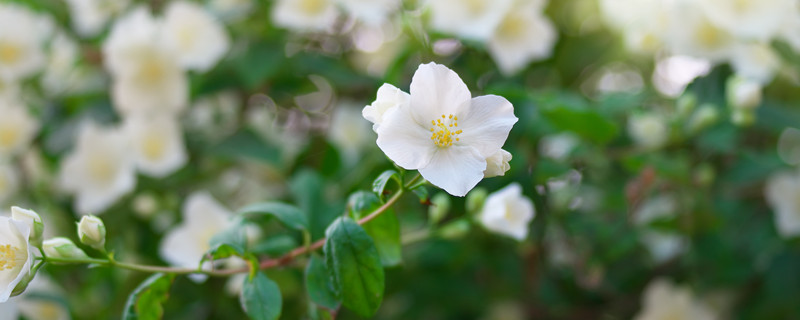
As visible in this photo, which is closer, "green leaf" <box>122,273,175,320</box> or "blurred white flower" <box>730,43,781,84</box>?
"green leaf" <box>122,273,175,320</box>

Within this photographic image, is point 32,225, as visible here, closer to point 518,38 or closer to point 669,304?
point 518,38

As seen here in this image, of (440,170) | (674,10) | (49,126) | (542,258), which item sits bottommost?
(542,258)

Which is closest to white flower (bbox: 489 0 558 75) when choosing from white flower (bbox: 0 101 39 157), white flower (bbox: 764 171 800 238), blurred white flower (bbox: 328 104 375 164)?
blurred white flower (bbox: 328 104 375 164)

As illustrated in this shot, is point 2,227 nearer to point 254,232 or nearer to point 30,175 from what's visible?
point 254,232

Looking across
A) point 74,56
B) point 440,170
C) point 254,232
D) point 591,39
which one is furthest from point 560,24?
point 74,56

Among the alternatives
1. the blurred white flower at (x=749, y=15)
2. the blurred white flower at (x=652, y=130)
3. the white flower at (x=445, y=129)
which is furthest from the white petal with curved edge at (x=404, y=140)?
the blurred white flower at (x=749, y=15)

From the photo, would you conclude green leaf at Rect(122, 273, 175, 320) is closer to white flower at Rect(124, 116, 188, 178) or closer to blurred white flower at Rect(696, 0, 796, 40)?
white flower at Rect(124, 116, 188, 178)
